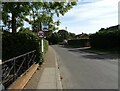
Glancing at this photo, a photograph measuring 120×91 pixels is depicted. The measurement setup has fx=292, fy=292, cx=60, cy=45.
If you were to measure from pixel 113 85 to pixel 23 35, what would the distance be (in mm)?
11942

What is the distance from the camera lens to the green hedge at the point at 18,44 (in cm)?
2120

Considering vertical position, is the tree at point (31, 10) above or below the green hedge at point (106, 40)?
above

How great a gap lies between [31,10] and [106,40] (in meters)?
21.8

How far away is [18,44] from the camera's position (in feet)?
70.9

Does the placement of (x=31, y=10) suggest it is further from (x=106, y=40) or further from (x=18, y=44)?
(x=106, y=40)

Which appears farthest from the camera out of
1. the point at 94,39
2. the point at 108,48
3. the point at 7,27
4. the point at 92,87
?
the point at 94,39

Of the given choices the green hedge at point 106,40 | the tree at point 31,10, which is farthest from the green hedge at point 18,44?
the green hedge at point 106,40

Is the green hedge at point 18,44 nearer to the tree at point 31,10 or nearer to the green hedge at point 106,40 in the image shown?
the tree at point 31,10

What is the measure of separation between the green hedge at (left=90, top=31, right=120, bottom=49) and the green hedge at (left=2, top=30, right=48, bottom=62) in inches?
919

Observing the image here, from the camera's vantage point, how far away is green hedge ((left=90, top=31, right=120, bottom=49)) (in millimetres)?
43394

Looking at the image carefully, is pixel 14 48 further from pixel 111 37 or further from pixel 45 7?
pixel 111 37

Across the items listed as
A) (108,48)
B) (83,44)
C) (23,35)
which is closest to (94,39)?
(108,48)

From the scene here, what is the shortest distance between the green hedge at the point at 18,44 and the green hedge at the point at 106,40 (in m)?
23.3

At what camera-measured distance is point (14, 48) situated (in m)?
21.7
